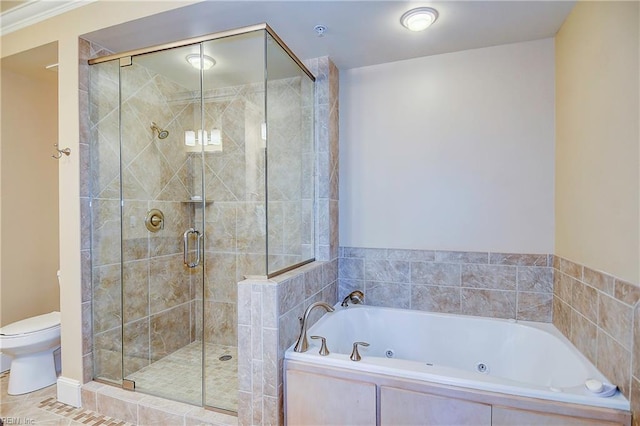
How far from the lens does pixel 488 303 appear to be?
2301 mm

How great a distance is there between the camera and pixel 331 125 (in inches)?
98.7

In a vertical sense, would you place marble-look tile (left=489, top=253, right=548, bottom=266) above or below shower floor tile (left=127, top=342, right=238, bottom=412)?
above

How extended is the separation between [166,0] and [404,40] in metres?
1.50

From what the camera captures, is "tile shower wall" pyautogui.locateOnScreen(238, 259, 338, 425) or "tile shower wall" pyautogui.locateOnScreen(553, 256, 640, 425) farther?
"tile shower wall" pyautogui.locateOnScreen(238, 259, 338, 425)

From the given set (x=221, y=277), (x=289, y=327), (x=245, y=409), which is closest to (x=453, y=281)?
(x=289, y=327)

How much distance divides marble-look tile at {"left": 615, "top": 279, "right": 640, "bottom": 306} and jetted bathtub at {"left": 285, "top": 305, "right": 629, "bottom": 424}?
15.5 inches

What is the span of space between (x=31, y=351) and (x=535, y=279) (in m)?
3.54

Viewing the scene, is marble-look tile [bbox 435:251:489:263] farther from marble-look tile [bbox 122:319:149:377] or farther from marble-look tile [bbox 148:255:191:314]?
marble-look tile [bbox 122:319:149:377]

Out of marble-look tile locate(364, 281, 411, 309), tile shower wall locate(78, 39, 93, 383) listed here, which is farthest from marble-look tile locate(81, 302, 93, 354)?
marble-look tile locate(364, 281, 411, 309)

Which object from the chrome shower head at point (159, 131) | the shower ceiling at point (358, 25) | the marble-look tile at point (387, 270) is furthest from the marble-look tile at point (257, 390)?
the chrome shower head at point (159, 131)

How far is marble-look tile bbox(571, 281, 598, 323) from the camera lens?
1.54 m

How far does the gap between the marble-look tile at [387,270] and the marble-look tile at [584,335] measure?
1.01 meters

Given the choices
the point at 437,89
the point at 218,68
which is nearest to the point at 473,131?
the point at 437,89

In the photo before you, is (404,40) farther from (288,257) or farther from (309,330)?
(309,330)
